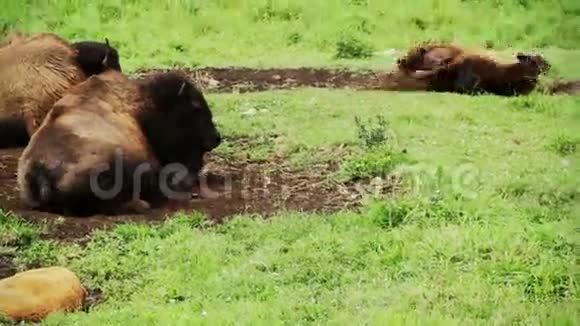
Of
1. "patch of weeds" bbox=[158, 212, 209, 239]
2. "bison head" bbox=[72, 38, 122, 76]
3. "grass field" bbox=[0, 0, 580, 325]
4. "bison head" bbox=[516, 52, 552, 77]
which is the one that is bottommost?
"patch of weeds" bbox=[158, 212, 209, 239]

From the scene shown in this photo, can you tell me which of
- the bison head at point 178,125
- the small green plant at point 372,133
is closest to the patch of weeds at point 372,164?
the small green plant at point 372,133

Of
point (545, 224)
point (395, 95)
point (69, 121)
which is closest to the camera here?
point (545, 224)

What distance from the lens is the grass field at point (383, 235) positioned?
16.6 feet

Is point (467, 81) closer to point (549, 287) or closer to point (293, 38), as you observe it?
point (293, 38)

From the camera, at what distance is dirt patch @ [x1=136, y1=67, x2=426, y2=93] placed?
11.5m

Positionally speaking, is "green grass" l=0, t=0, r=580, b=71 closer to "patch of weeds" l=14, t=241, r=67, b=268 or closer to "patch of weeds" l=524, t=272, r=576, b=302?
"patch of weeds" l=14, t=241, r=67, b=268

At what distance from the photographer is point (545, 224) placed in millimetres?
6102

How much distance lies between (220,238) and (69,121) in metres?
1.54

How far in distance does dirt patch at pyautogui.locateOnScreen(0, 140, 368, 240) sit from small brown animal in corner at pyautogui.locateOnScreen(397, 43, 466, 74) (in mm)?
3638

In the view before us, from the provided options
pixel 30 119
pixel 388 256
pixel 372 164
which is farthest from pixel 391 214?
pixel 30 119

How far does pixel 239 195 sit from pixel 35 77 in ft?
7.79

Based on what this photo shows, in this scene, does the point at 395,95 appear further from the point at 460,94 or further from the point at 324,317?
the point at 324,317

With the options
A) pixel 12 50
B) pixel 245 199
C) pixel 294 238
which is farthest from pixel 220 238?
pixel 12 50

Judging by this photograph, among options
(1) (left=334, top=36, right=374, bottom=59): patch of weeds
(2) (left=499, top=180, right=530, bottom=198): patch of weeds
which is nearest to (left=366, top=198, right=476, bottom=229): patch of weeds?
(2) (left=499, top=180, right=530, bottom=198): patch of weeds
